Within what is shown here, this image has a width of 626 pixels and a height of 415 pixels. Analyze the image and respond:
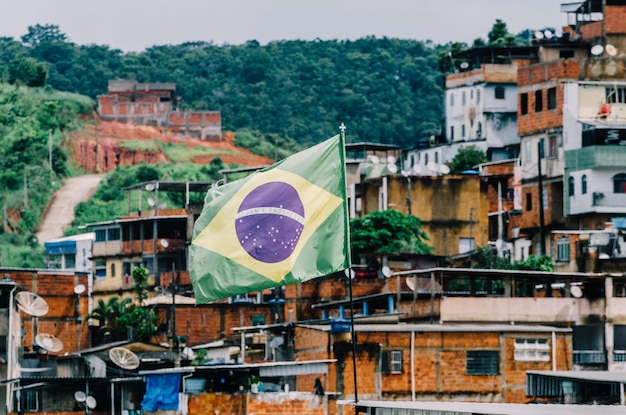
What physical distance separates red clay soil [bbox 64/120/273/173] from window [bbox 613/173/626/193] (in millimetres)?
66968

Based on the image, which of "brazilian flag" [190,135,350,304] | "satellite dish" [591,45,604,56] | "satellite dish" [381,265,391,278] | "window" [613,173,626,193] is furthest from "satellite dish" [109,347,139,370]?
"satellite dish" [591,45,604,56]

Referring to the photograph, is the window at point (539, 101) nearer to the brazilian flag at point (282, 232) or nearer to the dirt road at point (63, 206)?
the dirt road at point (63, 206)

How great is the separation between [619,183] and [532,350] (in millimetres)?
24025

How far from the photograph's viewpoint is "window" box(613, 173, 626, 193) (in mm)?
74125

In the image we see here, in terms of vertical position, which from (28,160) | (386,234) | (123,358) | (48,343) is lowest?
(123,358)

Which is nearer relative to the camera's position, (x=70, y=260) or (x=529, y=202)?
(x=529, y=202)

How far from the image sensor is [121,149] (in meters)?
141

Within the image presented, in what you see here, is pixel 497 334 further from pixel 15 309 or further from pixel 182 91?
pixel 182 91

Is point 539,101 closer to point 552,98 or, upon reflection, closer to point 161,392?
point 552,98

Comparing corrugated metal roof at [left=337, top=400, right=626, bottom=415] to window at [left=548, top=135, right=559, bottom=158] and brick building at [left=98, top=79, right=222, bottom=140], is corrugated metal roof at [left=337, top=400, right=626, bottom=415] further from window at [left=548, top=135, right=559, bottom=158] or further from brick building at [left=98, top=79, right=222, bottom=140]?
brick building at [left=98, top=79, right=222, bottom=140]

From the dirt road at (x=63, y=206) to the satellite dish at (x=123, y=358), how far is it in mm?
62832

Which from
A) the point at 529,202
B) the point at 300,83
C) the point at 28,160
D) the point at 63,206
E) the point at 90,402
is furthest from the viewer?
the point at 300,83

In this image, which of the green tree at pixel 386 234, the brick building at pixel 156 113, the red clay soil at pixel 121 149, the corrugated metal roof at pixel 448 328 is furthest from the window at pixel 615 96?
the brick building at pixel 156 113

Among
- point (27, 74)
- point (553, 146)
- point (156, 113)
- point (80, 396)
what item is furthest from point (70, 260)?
point (27, 74)
